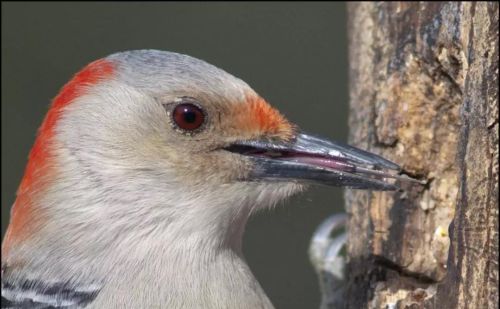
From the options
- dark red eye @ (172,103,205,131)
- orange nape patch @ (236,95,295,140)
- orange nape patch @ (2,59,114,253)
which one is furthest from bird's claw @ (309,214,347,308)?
orange nape patch @ (2,59,114,253)

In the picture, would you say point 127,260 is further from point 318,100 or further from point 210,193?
point 318,100

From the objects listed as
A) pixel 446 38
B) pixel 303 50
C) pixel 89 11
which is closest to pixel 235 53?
pixel 303 50

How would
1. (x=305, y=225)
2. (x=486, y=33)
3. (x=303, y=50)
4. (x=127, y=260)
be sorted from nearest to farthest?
(x=486, y=33) → (x=127, y=260) → (x=305, y=225) → (x=303, y=50)

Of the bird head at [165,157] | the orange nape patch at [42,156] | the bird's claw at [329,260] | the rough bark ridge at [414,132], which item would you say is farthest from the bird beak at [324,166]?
the bird's claw at [329,260]

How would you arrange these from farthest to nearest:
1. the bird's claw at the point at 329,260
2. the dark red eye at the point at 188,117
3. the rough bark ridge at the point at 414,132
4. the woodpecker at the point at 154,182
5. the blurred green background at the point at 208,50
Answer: the blurred green background at the point at 208,50 < the bird's claw at the point at 329,260 < the dark red eye at the point at 188,117 < the woodpecker at the point at 154,182 < the rough bark ridge at the point at 414,132

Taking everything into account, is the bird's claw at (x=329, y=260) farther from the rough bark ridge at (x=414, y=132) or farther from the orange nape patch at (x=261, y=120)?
the orange nape patch at (x=261, y=120)

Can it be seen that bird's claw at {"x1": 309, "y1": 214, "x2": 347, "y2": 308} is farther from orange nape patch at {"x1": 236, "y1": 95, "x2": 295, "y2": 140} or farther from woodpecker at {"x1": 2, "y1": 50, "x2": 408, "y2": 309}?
orange nape patch at {"x1": 236, "y1": 95, "x2": 295, "y2": 140}

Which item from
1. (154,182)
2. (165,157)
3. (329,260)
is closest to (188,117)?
(165,157)
